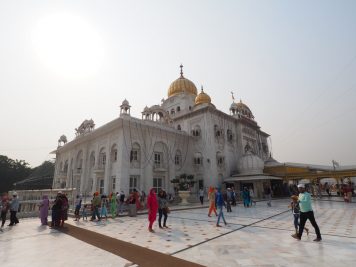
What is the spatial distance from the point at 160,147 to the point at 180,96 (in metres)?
11.9

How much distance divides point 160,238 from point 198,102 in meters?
24.8

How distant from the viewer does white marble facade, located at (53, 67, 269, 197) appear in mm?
21156

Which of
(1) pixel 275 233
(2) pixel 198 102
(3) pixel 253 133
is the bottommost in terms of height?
(1) pixel 275 233

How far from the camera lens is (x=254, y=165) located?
2728cm

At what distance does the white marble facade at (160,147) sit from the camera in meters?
21.2

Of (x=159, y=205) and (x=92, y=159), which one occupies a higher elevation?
(x=92, y=159)

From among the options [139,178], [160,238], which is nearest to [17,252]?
[160,238]

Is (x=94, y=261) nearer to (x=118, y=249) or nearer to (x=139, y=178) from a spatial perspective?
(x=118, y=249)

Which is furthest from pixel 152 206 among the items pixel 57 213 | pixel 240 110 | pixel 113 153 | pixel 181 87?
pixel 240 110

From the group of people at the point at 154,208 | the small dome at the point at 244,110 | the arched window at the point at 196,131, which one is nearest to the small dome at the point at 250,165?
the arched window at the point at 196,131

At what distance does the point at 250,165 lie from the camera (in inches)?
1078

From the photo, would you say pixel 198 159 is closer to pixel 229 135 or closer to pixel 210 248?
pixel 229 135

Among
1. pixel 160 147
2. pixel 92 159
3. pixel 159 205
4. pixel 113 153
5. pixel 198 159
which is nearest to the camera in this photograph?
pixel 159 205

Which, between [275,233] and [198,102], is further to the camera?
[198,102]
